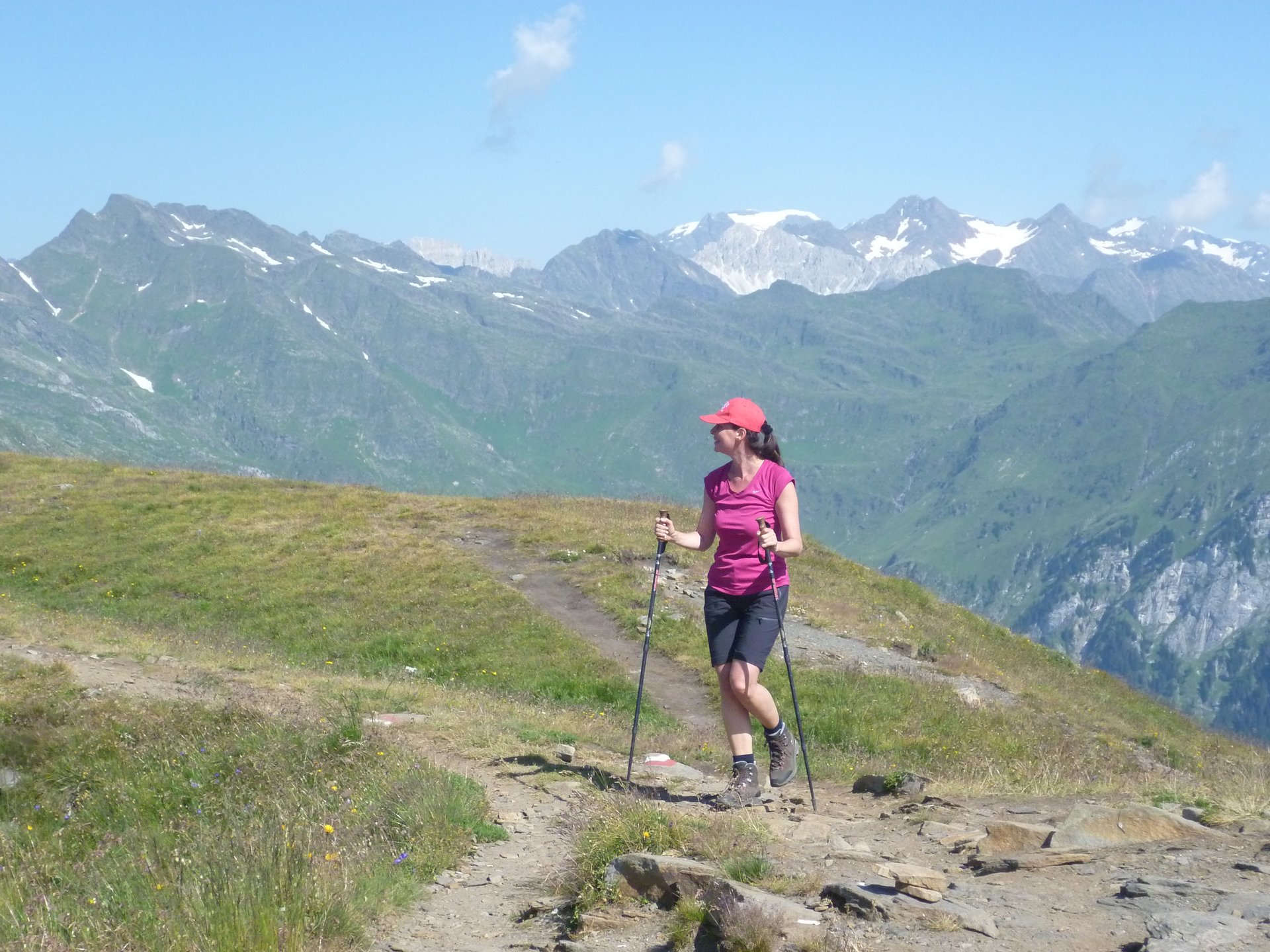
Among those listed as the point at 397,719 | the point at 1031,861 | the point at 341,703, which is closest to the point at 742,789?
the point at 1031,861

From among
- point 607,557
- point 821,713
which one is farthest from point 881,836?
point 607,557

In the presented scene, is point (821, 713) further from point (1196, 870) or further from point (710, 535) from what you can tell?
point (1196, 870)

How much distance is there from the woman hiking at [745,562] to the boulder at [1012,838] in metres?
2.26

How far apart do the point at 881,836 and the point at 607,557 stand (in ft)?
64.5

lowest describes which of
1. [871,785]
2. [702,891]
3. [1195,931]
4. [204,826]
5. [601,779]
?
[204,826]

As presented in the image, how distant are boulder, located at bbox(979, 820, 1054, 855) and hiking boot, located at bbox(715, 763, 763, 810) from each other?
7.34 ft

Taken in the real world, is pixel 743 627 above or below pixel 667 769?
above

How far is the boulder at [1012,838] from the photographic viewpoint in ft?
30.5

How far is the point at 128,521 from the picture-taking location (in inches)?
1280

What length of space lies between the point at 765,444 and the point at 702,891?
4680mm

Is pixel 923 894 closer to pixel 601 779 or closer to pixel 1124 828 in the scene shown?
pixel 1124 828

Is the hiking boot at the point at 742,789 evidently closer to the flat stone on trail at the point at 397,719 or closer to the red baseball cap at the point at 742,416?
the red baseball cap at the point at 742,416

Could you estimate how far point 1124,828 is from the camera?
948 centimetres

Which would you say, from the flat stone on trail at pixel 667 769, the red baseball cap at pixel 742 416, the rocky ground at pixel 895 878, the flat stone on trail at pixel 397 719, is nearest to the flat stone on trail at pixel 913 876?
the rocky ground at pixel 895 878
